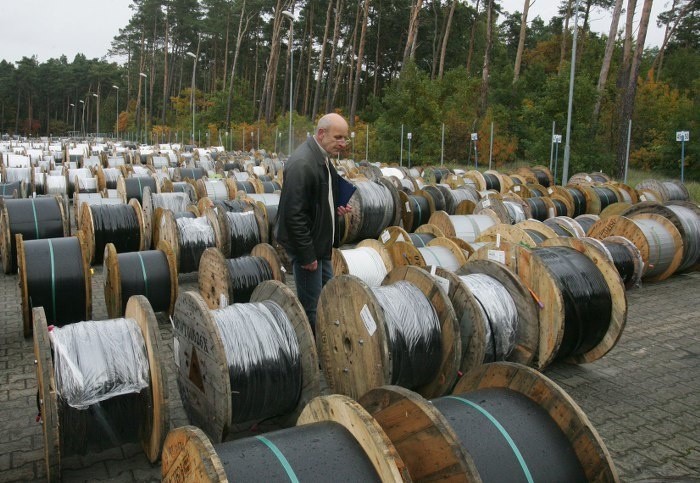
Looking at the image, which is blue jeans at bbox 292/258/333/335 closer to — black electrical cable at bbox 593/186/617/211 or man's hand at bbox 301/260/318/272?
man's hand at bbox 301/260/318/272

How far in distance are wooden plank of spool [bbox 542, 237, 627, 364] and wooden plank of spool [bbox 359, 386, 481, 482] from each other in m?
3.64

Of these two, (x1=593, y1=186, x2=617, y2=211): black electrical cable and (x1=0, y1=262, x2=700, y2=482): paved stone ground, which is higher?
(x1=593, y1=186, x2=617, y2=211): black electrical cable

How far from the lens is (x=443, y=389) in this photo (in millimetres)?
4961

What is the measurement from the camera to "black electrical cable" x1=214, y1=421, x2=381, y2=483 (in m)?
2.67

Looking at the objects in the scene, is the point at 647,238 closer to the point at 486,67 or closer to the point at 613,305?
the point at 613,305

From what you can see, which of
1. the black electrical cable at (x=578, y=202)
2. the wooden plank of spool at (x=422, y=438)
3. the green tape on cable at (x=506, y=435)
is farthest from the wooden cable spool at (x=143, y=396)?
the black electrical cable at (x=578, y=202)

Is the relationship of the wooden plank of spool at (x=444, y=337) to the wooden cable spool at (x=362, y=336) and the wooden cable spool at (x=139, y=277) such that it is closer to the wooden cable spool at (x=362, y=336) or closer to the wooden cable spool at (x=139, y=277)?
the wooden cable spool at (x=362, y=336)

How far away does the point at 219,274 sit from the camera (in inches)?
268

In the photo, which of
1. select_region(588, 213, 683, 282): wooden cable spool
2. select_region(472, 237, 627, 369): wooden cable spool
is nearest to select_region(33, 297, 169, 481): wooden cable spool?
select_region(472, 237, 627, 369): wooden cable spool

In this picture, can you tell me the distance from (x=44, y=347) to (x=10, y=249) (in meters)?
6.89

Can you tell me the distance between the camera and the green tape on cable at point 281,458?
2.66 m

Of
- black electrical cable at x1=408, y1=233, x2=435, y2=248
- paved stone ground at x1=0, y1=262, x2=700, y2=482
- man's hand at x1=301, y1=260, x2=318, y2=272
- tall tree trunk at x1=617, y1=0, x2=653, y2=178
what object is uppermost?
tall tree trunk at x1=617, y1=0, x2=653, y2=178

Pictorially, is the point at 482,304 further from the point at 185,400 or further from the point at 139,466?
the point at 139,466

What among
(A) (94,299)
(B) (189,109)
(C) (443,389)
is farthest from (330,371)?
(B) (189,109)
